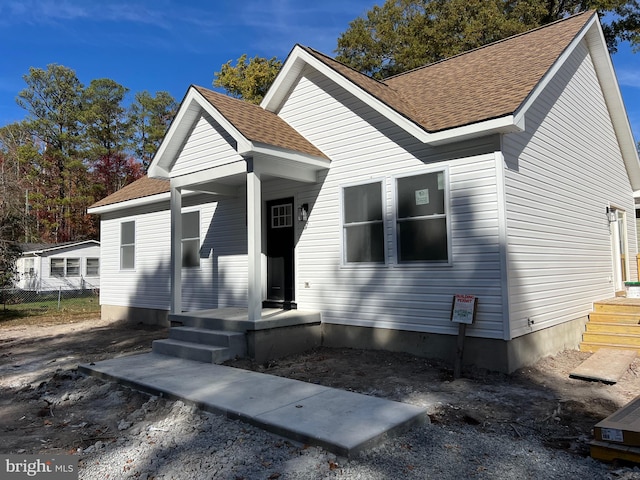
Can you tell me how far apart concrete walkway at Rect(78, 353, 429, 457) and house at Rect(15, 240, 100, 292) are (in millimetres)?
23987

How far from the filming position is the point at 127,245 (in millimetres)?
13125

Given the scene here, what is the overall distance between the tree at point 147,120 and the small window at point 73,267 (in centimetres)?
1055

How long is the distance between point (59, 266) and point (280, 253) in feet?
78.7

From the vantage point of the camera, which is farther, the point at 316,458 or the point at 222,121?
the point at 222,121

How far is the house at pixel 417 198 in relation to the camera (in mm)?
6402

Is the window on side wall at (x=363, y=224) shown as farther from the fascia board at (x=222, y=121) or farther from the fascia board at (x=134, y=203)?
the fascia board at (x=134, y=203)

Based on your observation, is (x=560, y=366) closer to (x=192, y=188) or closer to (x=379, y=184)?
(x=379, y=184)

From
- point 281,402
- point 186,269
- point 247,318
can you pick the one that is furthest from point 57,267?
point 281,402

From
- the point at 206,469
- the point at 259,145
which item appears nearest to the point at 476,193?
the point at 259,145

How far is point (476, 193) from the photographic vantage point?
6.41 m

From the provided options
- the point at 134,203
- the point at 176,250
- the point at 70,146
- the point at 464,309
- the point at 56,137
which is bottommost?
the point at 464,309

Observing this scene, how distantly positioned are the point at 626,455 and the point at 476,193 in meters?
3.81

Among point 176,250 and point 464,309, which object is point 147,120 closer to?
point 176,250

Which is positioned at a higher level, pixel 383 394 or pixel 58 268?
pixel 58 268
